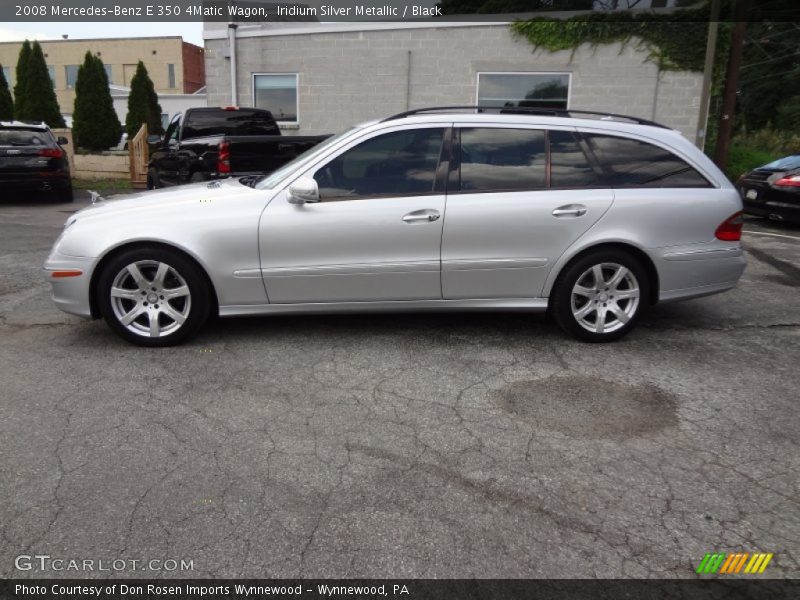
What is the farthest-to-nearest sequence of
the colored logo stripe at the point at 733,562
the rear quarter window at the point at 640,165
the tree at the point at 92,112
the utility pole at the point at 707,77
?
the tree at the point at 92,112
the utility pole at the point at 707,77
the rear quarter window at the point at 640,165
the colored logo stripe at the point at 733,562

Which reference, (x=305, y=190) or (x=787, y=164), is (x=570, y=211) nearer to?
(x=305, y=190)

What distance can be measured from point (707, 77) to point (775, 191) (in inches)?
187

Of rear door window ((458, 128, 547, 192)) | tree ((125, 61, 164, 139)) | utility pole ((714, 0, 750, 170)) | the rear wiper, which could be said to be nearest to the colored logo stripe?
rear door window ((458, 128, 547, 192))

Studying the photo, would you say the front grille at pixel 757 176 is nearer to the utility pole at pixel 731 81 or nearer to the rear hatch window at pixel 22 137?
the utility pole at pixel 731 81

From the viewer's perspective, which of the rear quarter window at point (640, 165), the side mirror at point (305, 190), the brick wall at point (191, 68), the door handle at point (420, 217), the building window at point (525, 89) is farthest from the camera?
the brick wall at point (191, 68)

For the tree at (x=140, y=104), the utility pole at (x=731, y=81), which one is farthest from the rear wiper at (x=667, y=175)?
the tree at (x=140, y=104)

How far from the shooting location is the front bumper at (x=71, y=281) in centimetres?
448

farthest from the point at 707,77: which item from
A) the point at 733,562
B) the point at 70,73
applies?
the point at 70,73

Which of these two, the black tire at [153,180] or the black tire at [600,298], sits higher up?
the black tire at [153,180]

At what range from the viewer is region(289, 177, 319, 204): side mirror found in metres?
4.44

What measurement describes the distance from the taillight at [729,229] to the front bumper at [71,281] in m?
4.39

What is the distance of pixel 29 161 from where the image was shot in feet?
41.3

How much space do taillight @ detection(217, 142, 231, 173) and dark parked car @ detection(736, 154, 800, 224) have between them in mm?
7722

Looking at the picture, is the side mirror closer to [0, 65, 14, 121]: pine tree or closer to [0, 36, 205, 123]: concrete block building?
[0, 65, 14, 121]: pine tree
